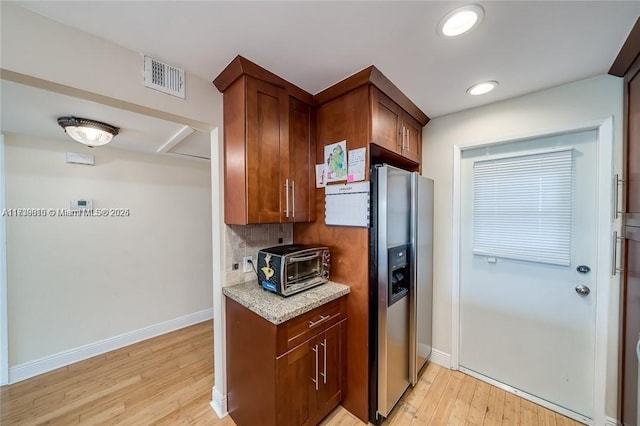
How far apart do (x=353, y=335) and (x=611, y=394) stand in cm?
171

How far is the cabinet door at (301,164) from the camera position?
172 centimetres

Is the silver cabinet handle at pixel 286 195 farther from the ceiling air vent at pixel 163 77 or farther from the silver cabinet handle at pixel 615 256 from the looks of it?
the silver cabinet handle at pixel 615 256

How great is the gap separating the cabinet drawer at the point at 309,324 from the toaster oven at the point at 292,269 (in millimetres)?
179

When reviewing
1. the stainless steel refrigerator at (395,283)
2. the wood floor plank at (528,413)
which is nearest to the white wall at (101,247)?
the stainless steel refrigerator at (395,283)

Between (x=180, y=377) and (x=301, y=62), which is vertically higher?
(x=301, y=62)

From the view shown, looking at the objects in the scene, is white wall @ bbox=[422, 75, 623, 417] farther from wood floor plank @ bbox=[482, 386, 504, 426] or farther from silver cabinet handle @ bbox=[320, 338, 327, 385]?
silver cabinet handle @ bbox=[320, 338, 327, 385]

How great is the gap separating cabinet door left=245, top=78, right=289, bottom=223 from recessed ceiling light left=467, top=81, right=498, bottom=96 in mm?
1391

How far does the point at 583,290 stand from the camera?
1.61 meters

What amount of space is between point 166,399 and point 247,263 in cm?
128

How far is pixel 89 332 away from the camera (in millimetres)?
2420

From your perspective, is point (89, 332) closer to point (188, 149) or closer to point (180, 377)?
point (180, 377)

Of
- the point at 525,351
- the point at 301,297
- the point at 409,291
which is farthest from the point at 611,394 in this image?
the point at 301,297

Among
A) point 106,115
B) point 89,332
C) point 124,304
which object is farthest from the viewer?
point 124,304

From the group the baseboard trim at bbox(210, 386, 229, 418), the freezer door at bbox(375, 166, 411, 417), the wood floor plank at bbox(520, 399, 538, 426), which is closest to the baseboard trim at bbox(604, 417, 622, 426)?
the wood floor plank at bbox(520, 399, 538, 426)
